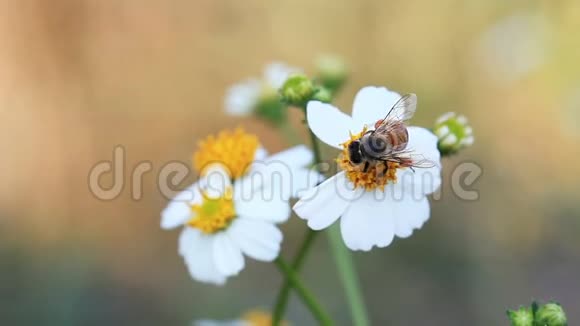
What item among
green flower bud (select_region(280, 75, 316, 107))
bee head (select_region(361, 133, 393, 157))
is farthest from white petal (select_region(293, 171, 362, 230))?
green flower bud (select_region(280, 75, 316, 107))

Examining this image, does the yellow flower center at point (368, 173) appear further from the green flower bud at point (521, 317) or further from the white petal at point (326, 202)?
the green flower bud at point (521, 317)

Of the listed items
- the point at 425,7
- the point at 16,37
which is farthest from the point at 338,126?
the point at 16,37

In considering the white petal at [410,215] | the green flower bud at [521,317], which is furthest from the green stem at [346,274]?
the green flower bud at [521,317]

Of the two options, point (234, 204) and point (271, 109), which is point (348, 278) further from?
point (271, 109)

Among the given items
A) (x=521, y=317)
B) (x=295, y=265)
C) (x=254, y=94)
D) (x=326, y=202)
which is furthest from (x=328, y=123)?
(x=254, y=94)

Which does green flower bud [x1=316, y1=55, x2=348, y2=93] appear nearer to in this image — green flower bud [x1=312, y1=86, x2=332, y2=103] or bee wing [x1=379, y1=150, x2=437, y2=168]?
green flower bud [x1=312, y1=86, x2=332, y2=103]
